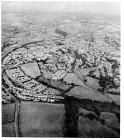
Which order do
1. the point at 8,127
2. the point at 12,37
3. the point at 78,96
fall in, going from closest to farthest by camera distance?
the point at 8,127, the point at 78,96, the point at 12,37

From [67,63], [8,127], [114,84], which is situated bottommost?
[8,127]

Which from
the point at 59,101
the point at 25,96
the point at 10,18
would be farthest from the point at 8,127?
the point at 10,18

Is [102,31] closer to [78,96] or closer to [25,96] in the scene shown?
[78,96]

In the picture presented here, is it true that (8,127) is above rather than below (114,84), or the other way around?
below

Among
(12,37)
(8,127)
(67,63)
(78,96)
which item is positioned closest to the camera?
(8,127)

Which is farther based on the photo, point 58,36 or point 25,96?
point 58,36

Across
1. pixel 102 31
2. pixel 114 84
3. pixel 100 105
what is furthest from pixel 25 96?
pixel 102 31

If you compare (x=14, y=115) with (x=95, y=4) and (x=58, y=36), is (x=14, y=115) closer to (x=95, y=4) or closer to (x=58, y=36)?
(x=58, y=36)
